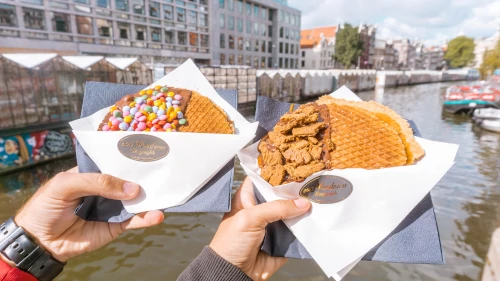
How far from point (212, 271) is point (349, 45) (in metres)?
67.1

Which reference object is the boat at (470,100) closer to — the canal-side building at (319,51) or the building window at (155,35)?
the building window at (155,35)

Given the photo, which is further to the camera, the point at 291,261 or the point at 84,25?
the point at 84,25

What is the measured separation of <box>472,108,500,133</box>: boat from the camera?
16.9 meters

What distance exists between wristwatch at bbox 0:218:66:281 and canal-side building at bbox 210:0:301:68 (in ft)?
153

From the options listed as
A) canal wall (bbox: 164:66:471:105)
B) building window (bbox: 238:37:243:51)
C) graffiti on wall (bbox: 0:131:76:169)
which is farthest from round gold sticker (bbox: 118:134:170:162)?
building window (bbox: 238:37:243:51)

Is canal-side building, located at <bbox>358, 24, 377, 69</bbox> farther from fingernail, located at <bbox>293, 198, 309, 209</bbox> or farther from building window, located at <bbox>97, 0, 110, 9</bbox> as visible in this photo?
fingernail, located at <bbox>293, 198, 309, 209</bbox>

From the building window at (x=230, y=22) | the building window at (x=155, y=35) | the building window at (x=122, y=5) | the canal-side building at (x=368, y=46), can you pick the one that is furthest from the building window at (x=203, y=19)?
the canal-side building at (x=368, y=46)

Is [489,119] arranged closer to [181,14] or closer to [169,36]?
[169,36]

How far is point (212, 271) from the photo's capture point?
6.07 feet

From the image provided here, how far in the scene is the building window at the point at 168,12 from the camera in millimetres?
38369

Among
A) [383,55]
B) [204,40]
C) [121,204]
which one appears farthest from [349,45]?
[121,204]

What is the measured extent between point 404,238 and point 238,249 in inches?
41.8

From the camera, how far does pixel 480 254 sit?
632 cm

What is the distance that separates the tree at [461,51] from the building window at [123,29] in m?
108
